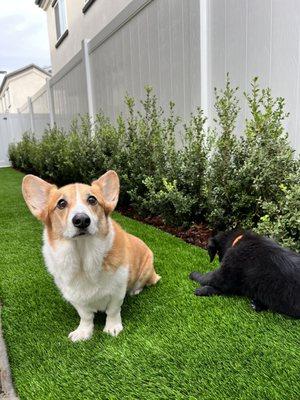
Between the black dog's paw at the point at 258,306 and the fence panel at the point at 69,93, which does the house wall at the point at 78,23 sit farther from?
the black dog's paw at the point at 258,306

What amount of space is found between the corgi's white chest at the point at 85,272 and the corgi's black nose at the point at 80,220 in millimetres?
235

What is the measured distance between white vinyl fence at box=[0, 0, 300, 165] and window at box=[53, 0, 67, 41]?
703cm

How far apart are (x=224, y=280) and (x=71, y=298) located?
117 centimetres

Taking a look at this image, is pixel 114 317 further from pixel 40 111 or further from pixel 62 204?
pixel 40 111

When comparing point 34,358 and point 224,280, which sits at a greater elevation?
point 224,280

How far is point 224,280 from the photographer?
271 cm

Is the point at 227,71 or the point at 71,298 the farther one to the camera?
the point at 227,71

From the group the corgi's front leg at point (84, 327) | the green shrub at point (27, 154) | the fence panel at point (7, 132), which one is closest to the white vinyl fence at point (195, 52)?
the corgi's front leg at point (84, 327)

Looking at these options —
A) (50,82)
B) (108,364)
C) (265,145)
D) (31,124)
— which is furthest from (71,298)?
(31,124)

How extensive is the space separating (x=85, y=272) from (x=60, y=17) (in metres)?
15.5

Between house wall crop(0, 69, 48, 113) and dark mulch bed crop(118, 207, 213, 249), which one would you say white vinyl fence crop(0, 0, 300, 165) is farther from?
house wall crop(0, 69, 48, 113)

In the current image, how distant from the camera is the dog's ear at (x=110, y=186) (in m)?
2.30

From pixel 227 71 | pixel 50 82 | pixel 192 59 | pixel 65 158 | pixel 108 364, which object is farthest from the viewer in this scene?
pixel 50 82

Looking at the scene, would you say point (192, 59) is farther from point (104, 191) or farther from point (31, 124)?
point (31, 124)
